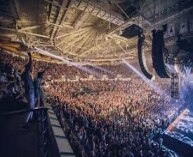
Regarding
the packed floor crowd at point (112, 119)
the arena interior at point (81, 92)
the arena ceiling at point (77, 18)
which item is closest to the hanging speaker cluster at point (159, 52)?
the arena interior at point (81, 92)

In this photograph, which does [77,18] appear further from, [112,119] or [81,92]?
[81,92]

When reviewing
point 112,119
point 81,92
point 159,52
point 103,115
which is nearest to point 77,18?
point 159,52

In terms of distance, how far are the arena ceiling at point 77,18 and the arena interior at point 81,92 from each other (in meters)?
0.03

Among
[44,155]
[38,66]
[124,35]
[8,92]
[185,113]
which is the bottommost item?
[185,113]

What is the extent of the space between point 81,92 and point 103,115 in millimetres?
6200

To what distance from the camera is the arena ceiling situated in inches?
283

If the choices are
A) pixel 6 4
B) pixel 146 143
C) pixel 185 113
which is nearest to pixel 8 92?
pixel 6 4

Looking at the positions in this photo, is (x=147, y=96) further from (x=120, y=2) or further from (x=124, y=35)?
(x=120, y=2)

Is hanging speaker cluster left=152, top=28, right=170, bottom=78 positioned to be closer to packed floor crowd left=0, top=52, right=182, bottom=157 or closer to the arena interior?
the arena interior

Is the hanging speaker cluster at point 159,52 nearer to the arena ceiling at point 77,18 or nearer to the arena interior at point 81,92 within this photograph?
the arena interior at point 81,92

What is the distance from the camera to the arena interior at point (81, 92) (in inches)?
199

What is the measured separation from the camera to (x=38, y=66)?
52.3 ft

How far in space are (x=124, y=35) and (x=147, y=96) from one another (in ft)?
21.3

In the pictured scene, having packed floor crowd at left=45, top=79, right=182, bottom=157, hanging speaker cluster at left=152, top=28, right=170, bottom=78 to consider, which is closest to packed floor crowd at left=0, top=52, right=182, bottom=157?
packed floor crowd at left=45, top=79, right=182, bottom=157
